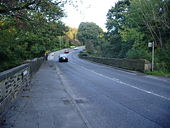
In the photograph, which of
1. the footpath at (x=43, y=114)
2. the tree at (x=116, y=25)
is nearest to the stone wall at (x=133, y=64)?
the tree at (x=116, y=25)

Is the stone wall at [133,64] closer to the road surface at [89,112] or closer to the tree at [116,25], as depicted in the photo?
the tree at [116,25]

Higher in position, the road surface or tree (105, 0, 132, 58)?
tree (105, 0, 132, 58)

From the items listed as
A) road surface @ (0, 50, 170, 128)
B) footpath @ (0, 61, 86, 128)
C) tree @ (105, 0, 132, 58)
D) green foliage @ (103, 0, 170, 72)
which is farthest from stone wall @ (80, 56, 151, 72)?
footpath @ (0, 61, 86, 128)

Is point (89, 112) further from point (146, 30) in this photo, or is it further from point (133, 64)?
point (146, 30)

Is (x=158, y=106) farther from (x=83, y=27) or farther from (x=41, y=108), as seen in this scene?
(x=83, y=27)

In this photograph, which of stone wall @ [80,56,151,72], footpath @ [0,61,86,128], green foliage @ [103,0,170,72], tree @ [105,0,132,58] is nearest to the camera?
footpath @ [0,61,86,128]

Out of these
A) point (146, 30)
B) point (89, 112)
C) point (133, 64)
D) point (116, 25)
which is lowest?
point (89, 112)

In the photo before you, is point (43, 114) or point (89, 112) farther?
point (89, 112)

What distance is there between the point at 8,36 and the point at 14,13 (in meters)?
8.56

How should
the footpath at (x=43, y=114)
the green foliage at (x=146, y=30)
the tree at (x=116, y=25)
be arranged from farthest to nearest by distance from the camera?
the tree at (x=116, y=25) < the green foliage at (x=146, y=30) < the footpath at (x=43, y=114)

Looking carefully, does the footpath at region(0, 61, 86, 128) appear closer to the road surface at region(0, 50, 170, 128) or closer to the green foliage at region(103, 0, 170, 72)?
the road surface at region(0, 50, 170, 128)

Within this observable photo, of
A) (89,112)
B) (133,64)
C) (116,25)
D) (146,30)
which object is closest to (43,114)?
(89,112)

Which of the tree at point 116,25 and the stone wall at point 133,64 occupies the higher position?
the tree at point 116,25

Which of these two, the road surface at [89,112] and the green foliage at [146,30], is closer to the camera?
the road surface at [89,112]
